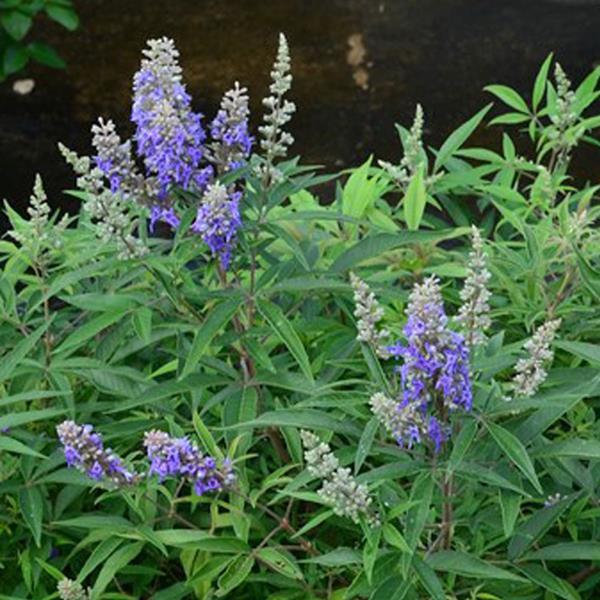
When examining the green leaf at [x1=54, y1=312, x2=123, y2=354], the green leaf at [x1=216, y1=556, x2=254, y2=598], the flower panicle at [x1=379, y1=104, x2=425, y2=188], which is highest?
the flower panicle at [x1=379, y1=104, x2=425, y2=188]

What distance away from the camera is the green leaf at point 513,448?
7.93 ft

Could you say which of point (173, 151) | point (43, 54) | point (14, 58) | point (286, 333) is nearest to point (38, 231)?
point (173, 151)

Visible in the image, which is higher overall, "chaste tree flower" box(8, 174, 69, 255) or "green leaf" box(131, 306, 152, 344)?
"chaste tree flower" box(8, 174, 69, 255)

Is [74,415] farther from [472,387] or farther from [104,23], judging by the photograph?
[104,23]

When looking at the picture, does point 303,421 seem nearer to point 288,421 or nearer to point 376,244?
point 288,421

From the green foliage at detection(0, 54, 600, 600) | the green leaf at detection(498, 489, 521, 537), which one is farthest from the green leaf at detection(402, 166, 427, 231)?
the green leaf at detection(498, 489, 521, 537)

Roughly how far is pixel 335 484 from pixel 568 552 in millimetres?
537

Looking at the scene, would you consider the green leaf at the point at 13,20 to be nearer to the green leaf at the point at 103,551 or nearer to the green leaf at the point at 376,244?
the green leaf at the point at 376,244

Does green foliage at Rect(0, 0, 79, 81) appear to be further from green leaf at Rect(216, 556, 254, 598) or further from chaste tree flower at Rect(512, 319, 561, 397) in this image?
chaste tree flower at Rect(512, 319, 561, 397)

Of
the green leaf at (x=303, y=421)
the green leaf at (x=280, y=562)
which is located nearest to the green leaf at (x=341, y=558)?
the green leaf at (x=280, y=562)

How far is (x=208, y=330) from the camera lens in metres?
2.85

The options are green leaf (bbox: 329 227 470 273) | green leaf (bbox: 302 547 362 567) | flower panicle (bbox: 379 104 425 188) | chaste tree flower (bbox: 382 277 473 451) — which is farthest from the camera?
flower panicle (bbox: 379 104 425 188)

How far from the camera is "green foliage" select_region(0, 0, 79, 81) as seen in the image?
7.11 meters

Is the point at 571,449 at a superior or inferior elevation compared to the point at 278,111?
inferior
